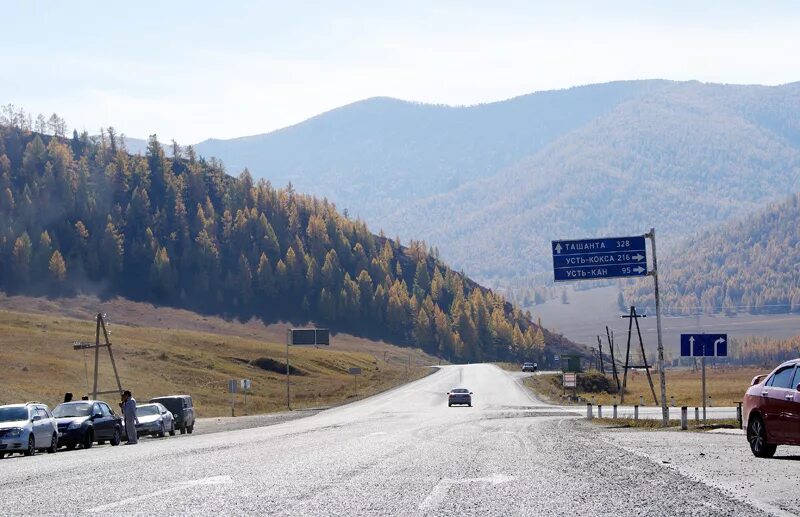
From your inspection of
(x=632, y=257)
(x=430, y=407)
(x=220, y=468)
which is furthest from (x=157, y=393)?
(x=220, y=468)

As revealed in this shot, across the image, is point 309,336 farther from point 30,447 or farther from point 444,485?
point 444,485

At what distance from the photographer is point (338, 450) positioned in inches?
1238

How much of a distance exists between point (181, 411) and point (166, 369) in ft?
212

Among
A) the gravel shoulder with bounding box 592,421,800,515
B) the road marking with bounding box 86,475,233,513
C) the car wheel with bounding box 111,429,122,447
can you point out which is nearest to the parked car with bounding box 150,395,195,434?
the car wheel with bounding box 111,429,122,447

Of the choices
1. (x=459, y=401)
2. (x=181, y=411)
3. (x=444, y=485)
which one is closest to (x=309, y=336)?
(x=459, y=401)

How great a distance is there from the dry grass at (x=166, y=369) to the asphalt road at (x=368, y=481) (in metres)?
43.7

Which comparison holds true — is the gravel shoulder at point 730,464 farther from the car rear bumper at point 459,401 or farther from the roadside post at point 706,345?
the car rear bumper at point 459,401

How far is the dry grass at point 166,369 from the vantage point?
95.9 m

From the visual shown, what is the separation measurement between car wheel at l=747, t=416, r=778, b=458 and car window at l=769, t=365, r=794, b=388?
96cm

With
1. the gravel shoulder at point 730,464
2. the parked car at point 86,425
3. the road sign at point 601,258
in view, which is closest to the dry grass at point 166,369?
the parked car at point 86,425

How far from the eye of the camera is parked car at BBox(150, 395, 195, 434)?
184 ft

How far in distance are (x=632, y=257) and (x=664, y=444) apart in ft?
68.0

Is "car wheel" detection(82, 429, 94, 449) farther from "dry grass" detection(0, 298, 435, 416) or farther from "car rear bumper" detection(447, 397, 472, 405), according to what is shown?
"car rear bumper" detection(447, 397, 472, 405)

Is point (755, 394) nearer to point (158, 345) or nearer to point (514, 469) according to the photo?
point (514, 469)
